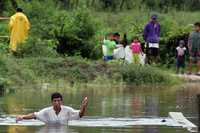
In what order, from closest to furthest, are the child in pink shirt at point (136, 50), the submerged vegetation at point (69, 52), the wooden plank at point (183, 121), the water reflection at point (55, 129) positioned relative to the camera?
the water reflection at point (55, 129) → the wooden plank at point (183, 121) → the submerged vegetation at point (69, 52) → the child in pink shirt at point (136, 50)

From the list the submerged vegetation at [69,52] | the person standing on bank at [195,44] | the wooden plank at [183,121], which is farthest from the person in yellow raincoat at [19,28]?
the wooden plank at [183,121]

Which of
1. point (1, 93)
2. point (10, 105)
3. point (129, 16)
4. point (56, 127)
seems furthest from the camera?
point (129, 16)

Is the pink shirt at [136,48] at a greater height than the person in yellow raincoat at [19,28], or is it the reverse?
the person in yellow raincoat at [19,28]

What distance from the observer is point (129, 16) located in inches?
1610

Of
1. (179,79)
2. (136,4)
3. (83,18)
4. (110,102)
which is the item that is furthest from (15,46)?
(136,4)

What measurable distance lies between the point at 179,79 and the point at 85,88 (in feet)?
11.3

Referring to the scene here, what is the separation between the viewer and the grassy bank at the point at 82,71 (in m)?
23.8

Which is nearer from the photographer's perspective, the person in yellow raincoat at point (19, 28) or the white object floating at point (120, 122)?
the white object floating at point (120, 122)

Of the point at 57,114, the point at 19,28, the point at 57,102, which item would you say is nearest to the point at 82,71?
the point at 19,28

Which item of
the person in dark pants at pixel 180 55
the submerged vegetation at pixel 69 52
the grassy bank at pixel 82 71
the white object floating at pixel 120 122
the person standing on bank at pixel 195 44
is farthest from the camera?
the person in dark pants at pixel 180 55

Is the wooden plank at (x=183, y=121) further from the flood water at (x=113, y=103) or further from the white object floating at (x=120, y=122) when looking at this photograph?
the flood water at (x=113, y=103)

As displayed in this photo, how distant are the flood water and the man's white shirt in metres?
0.18

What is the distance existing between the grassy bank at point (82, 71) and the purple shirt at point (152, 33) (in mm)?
2885

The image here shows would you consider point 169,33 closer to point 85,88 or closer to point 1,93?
point 85,88
